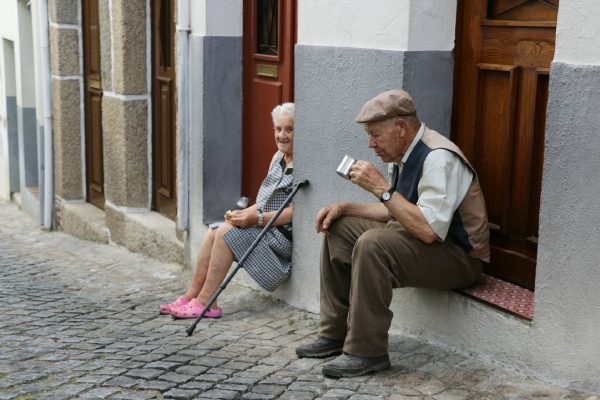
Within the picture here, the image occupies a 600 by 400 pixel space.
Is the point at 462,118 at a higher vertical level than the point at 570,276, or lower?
higher

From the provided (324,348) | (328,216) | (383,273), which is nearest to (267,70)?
(328,216)

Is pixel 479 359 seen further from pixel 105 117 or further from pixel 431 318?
pixel 105 117

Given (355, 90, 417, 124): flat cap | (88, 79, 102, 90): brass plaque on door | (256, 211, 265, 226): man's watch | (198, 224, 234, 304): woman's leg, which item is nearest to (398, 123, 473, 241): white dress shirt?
(355, 90, 417, 124): flat cap

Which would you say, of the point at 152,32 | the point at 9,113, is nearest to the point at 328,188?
the point at 152,32

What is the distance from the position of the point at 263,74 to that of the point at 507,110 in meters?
2.36

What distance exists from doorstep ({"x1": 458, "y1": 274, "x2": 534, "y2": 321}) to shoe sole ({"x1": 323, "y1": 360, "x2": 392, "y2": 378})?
550mm

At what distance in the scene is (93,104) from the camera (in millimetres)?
9953

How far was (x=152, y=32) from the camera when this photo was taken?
846cm

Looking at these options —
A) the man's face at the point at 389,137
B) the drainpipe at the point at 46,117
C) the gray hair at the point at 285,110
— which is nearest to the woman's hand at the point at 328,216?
the man's face at the point at 389,137

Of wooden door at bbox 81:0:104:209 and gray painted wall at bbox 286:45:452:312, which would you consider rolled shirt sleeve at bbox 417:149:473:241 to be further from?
wooden door at bbox 81:0:104:209

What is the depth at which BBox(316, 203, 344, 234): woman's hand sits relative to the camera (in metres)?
4.89

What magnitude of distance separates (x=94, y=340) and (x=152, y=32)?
3548 mm

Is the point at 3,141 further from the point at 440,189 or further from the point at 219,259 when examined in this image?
the point at 440,189

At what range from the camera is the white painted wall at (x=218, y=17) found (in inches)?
273
